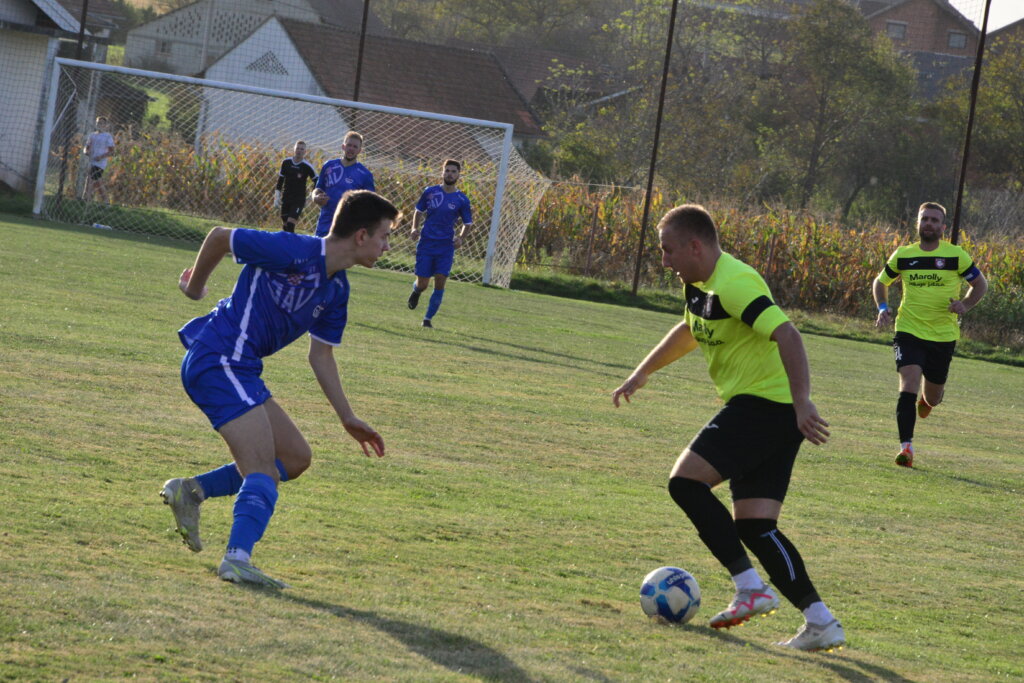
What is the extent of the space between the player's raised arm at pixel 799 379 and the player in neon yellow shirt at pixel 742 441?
2.6 inches

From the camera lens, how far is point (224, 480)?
508cm

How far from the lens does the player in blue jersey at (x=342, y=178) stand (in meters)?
15.3

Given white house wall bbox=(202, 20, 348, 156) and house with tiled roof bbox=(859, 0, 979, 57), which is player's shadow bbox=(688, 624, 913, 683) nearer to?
white house wall bbox=(202, 20, 348, 156)

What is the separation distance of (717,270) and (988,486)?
5.48 m

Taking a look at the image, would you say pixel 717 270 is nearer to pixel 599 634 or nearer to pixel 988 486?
pixel 599 634

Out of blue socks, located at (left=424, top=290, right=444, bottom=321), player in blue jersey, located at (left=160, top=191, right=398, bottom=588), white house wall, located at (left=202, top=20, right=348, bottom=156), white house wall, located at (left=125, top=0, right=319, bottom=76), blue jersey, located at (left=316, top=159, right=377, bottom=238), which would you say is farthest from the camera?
white house wall, located at (left=125, top=0, right=319, bottom=76)

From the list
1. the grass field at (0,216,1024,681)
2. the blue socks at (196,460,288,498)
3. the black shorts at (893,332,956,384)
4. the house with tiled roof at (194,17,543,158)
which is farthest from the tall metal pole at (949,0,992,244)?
the house with tiled roof at (194,17,543,158)

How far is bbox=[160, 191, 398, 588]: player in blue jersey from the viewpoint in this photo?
4715 mm

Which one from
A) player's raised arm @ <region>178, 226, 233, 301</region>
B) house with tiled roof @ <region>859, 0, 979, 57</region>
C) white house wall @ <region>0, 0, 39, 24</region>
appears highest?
house with tiled roof @ <region>859, 0, 979, 57</region>

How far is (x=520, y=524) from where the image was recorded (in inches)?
250

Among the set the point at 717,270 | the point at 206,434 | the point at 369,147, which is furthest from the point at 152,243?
the point at 717,270

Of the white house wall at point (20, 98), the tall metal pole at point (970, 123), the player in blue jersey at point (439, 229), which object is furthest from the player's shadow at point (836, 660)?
the white house wall at point (20, 98)

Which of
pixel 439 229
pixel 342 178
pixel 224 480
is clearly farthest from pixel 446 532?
pixel 342 178

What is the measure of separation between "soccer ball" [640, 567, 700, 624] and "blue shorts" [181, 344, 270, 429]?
5.65 ft
